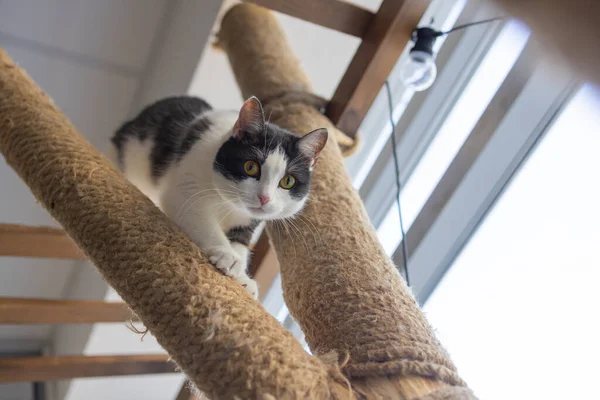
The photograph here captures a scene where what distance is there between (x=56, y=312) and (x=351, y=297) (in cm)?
91

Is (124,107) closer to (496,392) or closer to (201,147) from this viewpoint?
(201,147)

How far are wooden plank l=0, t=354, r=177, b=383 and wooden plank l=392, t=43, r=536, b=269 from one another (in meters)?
0.79

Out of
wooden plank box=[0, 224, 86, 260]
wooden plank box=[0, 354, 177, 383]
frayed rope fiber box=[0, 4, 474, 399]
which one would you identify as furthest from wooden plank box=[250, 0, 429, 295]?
wooden plank box=[0, 354, 177, 383]

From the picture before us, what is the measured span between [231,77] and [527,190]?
914 mm

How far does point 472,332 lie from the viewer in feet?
4.31

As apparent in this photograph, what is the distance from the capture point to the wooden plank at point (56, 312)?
123 cm

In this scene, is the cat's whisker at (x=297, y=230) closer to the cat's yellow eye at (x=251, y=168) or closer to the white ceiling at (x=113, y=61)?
the cat's yellow eye at (x=251, y=168)

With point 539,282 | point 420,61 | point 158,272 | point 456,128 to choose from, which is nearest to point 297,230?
point 158,272

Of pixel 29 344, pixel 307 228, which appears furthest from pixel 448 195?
pixel 29 344

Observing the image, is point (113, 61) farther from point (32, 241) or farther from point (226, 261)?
point (226, 261)

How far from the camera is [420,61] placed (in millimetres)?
1160

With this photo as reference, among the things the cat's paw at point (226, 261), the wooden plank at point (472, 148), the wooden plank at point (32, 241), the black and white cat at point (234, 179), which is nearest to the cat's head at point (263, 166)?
the black and white cat at point (234, 179)

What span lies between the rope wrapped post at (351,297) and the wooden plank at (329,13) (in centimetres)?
21

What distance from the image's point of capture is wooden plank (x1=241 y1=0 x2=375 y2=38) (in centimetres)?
113
